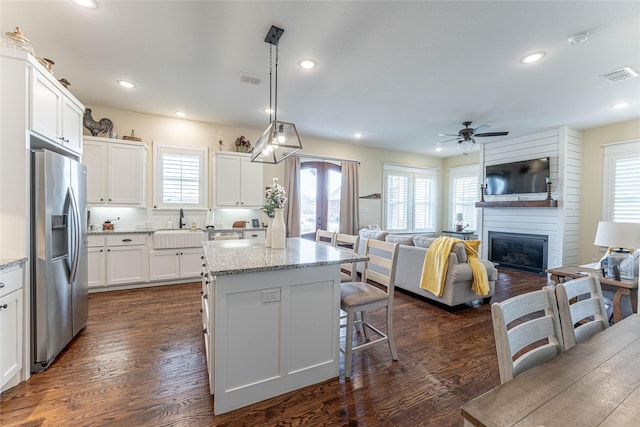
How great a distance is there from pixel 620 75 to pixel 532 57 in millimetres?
1359

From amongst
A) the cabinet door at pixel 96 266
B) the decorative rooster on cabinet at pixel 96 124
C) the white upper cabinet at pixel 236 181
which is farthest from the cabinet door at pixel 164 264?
the decorative rooster on cabinet at pixel 96 124

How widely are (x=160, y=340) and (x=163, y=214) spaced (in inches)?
108

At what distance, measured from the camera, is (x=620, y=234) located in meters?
2.82

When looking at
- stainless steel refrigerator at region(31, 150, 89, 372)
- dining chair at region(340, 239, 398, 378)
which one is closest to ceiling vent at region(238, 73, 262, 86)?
stainless steel refrigerator at region(31, 150, 89, 372)

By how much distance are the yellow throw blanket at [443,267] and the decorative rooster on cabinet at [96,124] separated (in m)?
5.23

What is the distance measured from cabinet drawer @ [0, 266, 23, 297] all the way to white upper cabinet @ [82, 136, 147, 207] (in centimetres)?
Result: 248

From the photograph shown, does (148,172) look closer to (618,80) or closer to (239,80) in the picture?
(239,80)

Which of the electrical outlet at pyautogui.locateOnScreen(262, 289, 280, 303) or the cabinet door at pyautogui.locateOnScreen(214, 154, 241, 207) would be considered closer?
the electrical outlet at pyautogui.locateOnScreen(262, 289, 280, 303)

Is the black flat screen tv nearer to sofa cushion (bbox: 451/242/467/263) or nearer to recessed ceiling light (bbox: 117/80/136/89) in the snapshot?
sofa cushion (bbox: 451/242/467/263)

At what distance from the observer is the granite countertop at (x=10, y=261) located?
1.81 m

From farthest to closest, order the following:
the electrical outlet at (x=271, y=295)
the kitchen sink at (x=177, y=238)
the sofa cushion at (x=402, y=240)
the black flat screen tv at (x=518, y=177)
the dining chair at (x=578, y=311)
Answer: the black flat screen tv at (x=518, y=177)
the kitchen sink at (x=177, y=238)
the sofa cushion at (x=402, y=240)
the electrical outlet at (x=271, y=295)
the dining chair at (x=578, y=311)

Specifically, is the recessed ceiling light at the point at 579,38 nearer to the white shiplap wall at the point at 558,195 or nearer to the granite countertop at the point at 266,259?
the granite countertop at the point at 266,259

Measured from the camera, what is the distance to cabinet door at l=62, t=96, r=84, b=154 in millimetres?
2617

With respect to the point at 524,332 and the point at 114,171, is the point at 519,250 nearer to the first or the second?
the point at 524,332
